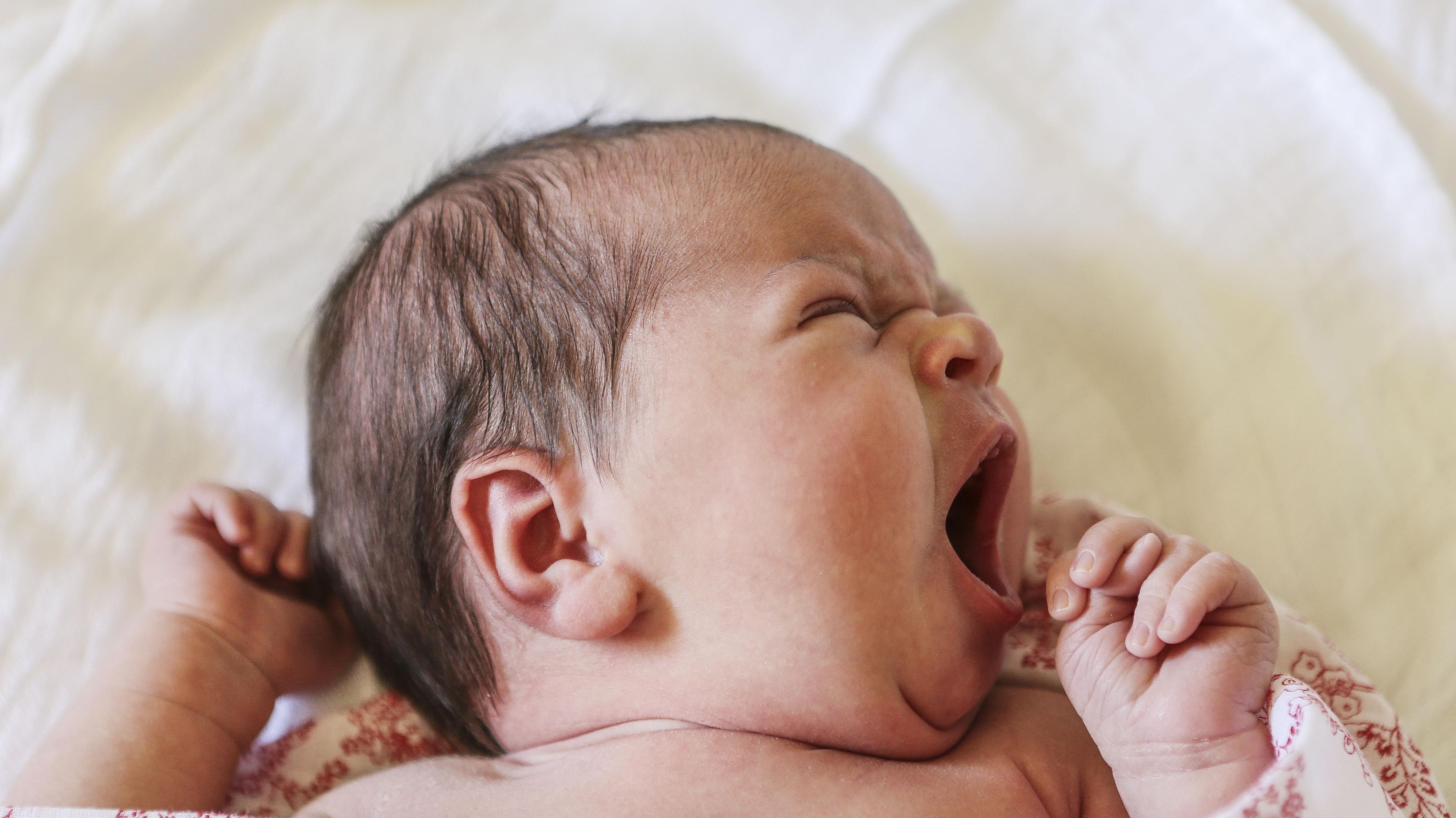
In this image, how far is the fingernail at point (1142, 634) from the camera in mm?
939

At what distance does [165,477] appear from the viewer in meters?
1.41

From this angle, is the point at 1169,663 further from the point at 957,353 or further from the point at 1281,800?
the point at 957,353

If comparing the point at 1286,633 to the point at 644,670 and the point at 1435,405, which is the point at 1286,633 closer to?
the point at 1435,405

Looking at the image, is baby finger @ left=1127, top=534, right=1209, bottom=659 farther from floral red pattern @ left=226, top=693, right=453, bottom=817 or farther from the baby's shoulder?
floral red pattern @ left=226, top=693, right=453, bottom=817

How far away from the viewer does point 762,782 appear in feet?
3.30

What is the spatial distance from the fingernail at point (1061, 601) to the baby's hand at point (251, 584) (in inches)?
31.8

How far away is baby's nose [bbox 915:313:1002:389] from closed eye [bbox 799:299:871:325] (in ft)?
0.21

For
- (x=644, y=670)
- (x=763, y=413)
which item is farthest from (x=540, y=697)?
(x=763, y=413)

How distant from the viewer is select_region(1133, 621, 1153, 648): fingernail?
939 mm

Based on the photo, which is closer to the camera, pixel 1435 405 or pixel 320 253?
pixel 1435 405

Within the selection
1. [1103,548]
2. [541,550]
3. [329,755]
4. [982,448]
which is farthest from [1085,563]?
[329,755]

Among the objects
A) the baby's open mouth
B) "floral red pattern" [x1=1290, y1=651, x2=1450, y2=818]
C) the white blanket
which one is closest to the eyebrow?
the baby's open mouth

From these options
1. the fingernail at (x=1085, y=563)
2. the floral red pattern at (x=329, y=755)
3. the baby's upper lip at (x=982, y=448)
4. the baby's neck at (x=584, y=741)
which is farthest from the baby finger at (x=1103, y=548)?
the floral red pattern at (x=329, y=755)

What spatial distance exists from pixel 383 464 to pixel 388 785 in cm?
31
